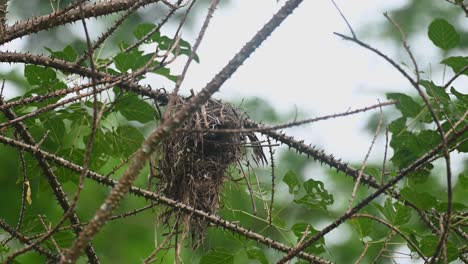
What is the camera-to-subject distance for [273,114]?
261 inches

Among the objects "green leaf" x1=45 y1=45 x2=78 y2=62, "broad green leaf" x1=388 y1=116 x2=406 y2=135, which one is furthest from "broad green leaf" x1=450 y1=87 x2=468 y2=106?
"green leaf" x1=45 y1=45 x2=78 y2=62

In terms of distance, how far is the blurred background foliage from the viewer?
2.84 metres

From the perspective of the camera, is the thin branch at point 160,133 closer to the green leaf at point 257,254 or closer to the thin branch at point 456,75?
the thin branch at point 456,75

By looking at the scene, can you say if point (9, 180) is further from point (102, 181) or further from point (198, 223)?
point (102, 181)

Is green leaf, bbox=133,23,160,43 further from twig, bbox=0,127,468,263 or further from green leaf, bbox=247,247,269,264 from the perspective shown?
green leaf, bbox=247,247,269,264

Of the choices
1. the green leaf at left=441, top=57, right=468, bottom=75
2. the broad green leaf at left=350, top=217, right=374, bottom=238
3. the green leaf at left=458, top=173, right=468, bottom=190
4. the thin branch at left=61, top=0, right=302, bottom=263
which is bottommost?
the thin branch at left=61, top=0, right=302, bottom=263

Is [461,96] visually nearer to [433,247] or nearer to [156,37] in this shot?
[433,247]

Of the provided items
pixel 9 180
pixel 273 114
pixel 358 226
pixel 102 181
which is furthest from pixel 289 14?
pixel 273 114

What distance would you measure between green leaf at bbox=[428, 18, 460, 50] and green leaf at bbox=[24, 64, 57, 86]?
127 centimetres

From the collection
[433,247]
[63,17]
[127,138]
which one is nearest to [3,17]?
[63,17]

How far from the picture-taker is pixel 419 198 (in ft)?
7.06

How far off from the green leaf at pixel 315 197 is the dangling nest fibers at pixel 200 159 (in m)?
0.26

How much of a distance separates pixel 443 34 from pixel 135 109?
1115 mm

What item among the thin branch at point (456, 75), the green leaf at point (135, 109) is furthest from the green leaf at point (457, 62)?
the green leaf at point (135, 109)
